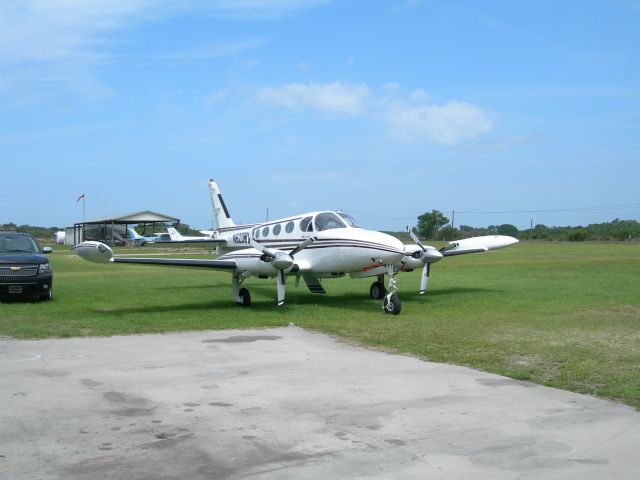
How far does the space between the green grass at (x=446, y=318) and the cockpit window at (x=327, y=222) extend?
2.27 m

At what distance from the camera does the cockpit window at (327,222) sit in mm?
18422

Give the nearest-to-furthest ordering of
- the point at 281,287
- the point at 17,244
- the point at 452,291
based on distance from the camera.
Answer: the point at 281,287
the point at 17,244
the point at 452,291

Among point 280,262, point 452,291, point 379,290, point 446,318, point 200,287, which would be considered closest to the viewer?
point 446,318

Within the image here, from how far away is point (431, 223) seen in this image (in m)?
91.1

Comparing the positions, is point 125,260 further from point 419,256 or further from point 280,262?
point 419,256

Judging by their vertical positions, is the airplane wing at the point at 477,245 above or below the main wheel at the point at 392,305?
above

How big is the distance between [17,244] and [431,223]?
75798 mm

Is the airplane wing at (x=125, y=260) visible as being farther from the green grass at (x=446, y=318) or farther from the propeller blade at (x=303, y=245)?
the propeller blade at (x=303, y=245)

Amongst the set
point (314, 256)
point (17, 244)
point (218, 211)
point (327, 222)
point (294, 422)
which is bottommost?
point (294, 422)

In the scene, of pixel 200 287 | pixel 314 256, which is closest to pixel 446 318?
pixel 314 256

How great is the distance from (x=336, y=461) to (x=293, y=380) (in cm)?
327

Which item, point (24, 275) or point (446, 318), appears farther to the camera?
point (24, 275)

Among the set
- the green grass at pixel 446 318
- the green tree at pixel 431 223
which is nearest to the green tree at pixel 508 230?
the green tree at pixel 431 223

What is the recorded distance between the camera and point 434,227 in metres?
89.2
